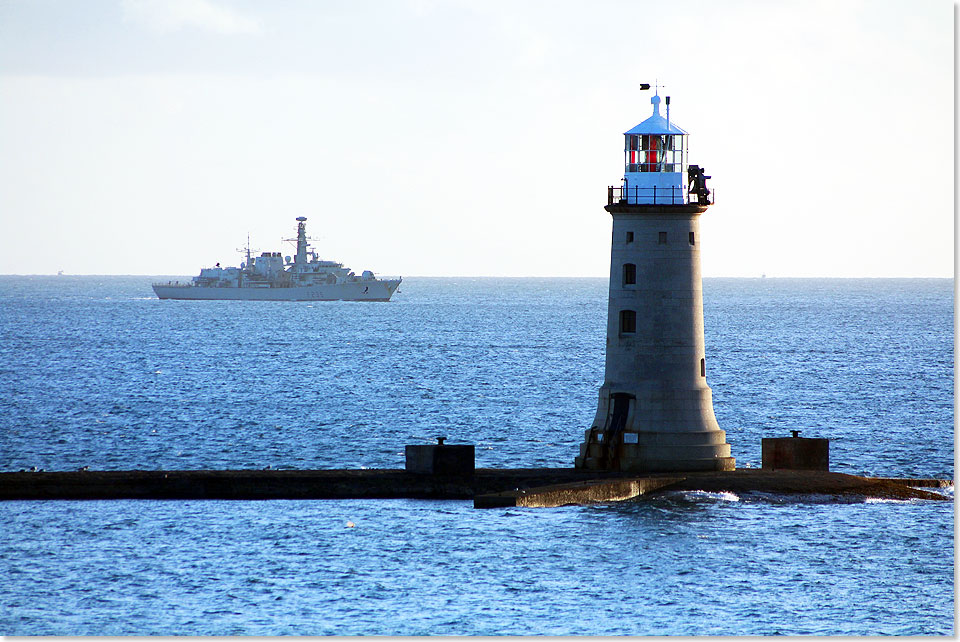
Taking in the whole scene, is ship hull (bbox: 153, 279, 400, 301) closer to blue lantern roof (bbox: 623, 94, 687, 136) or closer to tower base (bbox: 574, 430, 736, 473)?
blue lantern roof (bbox: 623, 94, 687, 136)

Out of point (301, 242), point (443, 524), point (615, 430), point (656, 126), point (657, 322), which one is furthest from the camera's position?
point (301, 242)

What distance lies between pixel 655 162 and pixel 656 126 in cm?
81

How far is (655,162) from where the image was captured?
91.7 feet

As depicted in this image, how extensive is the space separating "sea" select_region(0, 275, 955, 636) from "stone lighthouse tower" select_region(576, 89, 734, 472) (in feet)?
4.95

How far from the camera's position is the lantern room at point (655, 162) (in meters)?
27.7

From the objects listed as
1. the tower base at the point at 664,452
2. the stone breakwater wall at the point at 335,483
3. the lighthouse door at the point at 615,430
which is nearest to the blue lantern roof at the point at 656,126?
the lighthouse door at the point at 615,430

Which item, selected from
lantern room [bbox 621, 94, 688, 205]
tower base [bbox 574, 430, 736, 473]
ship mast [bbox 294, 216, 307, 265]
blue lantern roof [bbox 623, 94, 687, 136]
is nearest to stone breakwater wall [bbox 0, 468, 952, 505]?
tower base [bbox 574, 430, 736, 473]

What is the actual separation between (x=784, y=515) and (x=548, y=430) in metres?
18.9

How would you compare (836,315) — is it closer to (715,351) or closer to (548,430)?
(715,351)

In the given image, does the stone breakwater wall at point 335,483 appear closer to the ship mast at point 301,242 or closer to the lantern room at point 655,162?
the lantern room at point 655,162

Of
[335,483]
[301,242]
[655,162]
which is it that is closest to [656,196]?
[655,162]

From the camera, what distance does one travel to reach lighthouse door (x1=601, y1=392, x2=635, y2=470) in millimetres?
27656

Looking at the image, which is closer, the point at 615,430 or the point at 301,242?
the point at 615,430

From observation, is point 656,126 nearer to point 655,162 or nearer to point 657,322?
point 655,162
